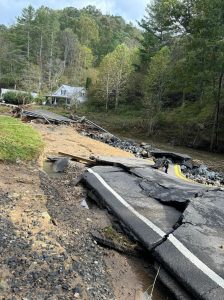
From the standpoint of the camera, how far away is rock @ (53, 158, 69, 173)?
10.0m

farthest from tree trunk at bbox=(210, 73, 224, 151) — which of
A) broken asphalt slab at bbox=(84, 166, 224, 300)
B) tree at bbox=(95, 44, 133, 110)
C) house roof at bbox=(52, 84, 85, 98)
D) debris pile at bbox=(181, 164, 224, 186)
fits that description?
house roof at bbox=(52, 84, 85, 98)

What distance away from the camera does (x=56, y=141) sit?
1631 centimetres

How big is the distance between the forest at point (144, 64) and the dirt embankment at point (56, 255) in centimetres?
1707

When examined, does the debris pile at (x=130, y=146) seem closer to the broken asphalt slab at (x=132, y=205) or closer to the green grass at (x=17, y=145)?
the green grass at (x=17, y=145)

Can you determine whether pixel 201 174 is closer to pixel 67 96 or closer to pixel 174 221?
pixel 174 221

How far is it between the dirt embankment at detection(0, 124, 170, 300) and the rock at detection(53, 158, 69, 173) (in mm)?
2933

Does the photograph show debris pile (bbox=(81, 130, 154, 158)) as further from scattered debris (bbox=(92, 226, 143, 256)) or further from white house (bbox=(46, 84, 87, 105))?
white house (bbox=(46, 84, 87, 105))

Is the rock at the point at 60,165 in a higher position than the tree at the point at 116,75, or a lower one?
lower

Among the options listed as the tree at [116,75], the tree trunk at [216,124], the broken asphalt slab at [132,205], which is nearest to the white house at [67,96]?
the tree at [116,75]

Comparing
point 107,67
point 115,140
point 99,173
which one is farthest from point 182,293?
point 107,67

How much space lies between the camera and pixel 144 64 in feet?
149

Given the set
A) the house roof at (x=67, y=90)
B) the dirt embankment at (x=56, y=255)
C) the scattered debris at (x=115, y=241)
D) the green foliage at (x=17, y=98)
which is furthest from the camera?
the house roof at (x=67, y=90)

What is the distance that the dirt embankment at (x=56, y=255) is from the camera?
150 inches

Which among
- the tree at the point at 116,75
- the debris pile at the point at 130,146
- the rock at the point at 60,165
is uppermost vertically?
the tree at the point at 116,75
